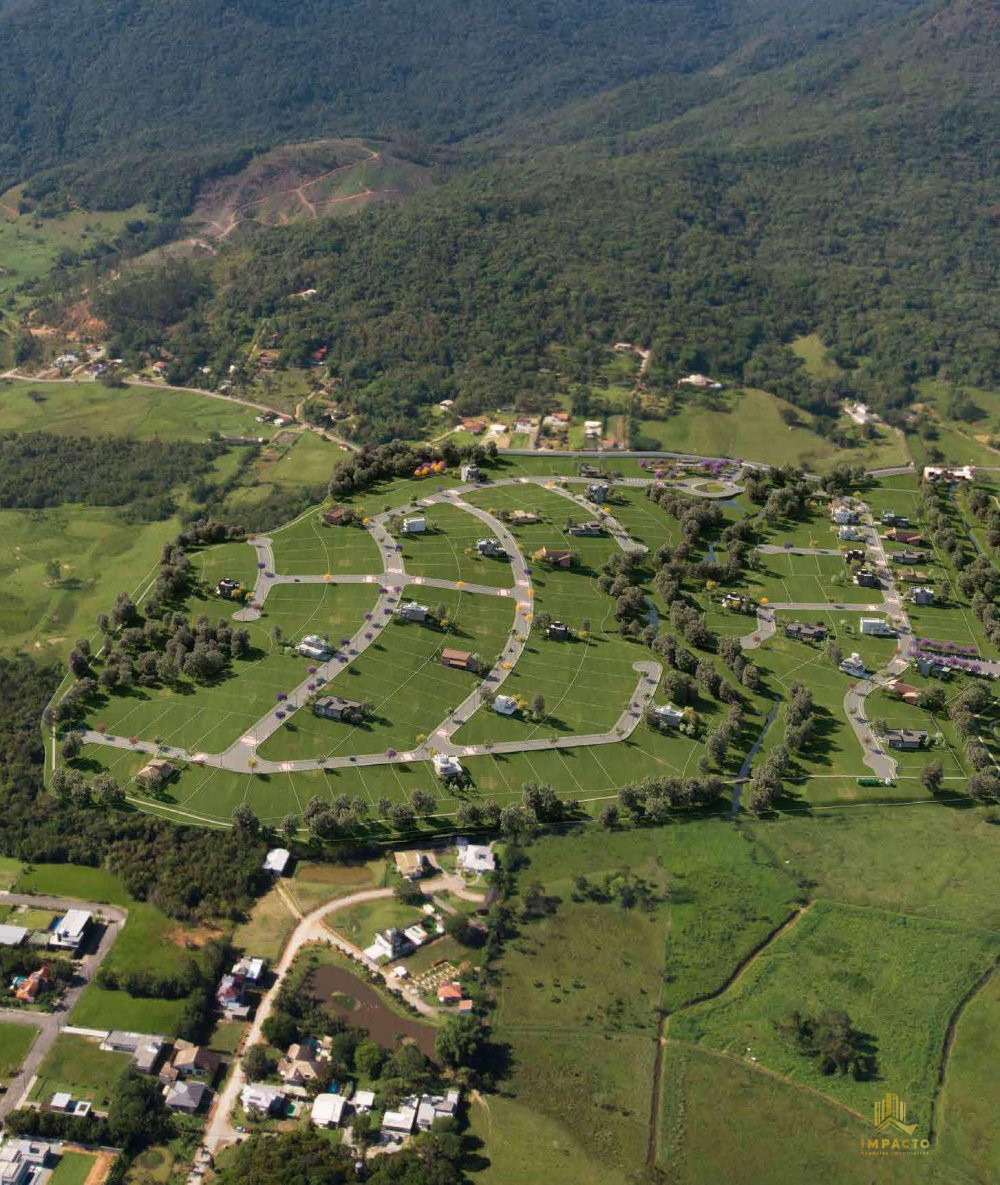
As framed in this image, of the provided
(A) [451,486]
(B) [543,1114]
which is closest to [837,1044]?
(B) [543,1114]

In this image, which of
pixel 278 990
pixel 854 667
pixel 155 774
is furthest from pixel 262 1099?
pixel 854 667

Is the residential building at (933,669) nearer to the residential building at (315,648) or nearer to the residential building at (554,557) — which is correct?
the residential building at (554,557)

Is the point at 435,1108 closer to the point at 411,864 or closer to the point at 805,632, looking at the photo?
the point at 411,864

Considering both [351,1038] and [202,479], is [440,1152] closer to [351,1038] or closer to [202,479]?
[351,1038]

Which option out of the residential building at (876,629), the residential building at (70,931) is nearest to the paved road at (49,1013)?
the residential building at (70,931)

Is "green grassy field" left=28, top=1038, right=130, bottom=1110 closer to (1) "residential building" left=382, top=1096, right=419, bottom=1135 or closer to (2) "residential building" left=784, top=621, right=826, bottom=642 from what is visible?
(1) "residential building" left=382, top=1096, right=419, bottom=1135
